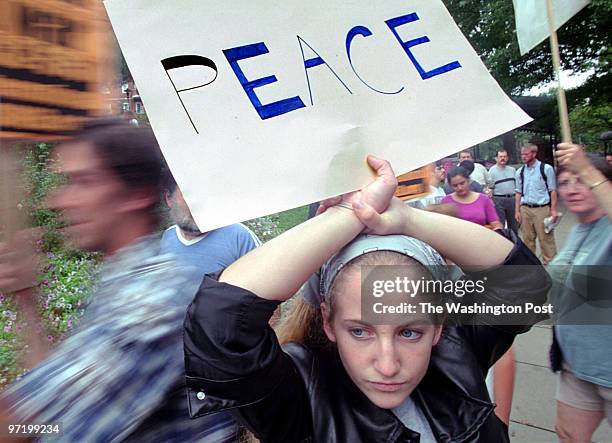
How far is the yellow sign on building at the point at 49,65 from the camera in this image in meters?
1.15

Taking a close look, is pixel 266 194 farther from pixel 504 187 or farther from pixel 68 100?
pixel 504 187

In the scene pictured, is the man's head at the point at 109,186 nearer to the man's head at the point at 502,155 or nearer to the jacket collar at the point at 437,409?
the jacket collar at the point at 437,409

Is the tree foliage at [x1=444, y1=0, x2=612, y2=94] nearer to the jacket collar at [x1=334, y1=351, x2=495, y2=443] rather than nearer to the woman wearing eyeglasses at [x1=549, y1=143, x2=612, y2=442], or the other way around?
the woman wearing eyeglasses at [x1=549, y1=143, x2=612, y2=442]

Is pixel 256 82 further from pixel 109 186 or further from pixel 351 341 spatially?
pixel 109 186

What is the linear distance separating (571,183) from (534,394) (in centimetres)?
167

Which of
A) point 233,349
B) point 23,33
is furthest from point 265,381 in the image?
point 23,33

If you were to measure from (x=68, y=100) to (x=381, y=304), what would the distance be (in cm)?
94

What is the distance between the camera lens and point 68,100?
4.02 ft

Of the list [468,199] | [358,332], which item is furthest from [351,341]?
[468,199]

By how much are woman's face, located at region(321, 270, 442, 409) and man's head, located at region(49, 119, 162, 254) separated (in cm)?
62

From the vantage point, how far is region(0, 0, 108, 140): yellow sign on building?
3.77 ft

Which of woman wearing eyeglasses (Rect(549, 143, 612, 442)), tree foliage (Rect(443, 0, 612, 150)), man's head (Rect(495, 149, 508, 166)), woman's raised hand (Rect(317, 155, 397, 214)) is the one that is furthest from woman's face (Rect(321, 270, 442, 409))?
man's head (Rect(495, 149, 508, 166))

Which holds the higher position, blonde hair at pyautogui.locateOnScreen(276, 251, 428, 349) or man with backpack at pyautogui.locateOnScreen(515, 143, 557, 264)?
blonde hair at pyautogui.locateOnScreen(276, 251, 428, 349)

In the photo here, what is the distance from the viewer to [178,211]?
1916mm
